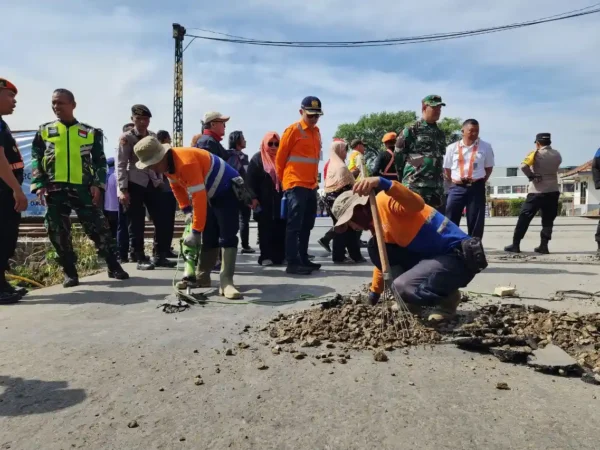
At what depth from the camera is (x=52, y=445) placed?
78.1 inches

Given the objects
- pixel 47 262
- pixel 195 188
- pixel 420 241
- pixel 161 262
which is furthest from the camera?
pixel 47 262

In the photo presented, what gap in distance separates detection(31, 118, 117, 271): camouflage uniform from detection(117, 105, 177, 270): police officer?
63 cm

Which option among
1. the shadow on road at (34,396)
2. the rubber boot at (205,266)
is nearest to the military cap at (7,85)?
the rubber boot at (205,266)

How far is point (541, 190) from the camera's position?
836 cm

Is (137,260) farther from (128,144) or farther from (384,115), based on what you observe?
(384,115)

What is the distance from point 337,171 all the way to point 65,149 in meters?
3.40

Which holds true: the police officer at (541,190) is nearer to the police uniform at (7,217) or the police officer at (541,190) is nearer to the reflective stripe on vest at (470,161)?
the reflective stripe on vest at (470,161)

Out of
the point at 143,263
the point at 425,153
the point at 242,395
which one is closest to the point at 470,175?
the point at 425,153

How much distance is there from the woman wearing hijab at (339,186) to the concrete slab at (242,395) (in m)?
3.24

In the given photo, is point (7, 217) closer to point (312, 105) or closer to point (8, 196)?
point (8, 196)

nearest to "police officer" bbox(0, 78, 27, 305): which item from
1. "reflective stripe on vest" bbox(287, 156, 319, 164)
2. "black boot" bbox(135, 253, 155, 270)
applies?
"black boot" bbox(135, 253, 155, 270)

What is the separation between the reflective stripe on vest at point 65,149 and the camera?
5234 mm

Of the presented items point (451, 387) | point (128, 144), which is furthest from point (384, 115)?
point (451, 387)

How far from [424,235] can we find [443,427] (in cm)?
179
